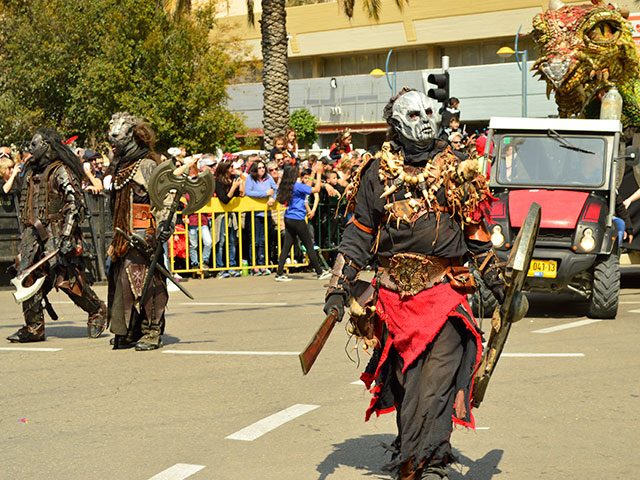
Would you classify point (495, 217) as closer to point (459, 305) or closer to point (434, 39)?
point (459, 305)

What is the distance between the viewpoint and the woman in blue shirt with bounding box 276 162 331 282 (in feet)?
50.3

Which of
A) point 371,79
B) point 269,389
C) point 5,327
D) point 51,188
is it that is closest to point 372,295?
point 269,389

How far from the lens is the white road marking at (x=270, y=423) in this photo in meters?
6.03

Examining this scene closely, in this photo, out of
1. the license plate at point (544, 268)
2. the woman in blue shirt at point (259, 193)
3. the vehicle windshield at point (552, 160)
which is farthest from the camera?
the woman in blue shirt at point (259, 193)

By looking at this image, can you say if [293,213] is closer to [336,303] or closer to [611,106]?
[611,106]

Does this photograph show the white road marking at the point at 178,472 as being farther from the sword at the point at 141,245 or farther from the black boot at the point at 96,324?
the black boot at the point at 96,324

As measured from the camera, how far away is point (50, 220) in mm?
9734

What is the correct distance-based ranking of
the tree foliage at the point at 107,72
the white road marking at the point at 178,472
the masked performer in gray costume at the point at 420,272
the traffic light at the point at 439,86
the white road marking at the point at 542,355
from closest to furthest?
the masked performer in gray costume at the point at 420,272 → the white road marking at the point at 178,472 → the white road marking at the point at 542,355 → the traffic light at the point at 439,86 → the tree foliage at the point at 107,72

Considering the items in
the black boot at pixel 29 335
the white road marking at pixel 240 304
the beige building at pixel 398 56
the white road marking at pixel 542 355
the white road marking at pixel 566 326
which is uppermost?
Result: the beige building at pixel 398 56

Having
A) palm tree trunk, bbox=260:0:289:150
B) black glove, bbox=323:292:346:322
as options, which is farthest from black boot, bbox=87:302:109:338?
palm tree trunk, bbox=260:0:289:150

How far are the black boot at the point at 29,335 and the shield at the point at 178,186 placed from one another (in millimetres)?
1855

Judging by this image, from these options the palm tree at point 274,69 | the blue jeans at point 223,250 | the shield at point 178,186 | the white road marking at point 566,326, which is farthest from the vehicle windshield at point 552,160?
the palm tree at point 274,69

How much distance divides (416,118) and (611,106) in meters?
9.19

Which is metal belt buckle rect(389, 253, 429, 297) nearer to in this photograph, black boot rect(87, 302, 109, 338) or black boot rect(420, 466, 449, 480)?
black boot rect(420, 466, 449, 480)
